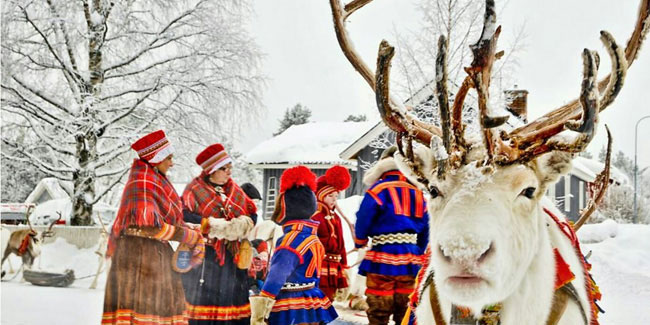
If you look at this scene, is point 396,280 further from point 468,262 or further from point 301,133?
point 301,133

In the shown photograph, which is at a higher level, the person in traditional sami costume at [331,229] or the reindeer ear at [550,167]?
the reindeer ear at [550,167]

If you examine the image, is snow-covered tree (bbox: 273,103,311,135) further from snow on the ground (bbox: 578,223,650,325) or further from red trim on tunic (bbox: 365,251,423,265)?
red trim on tunic (bbox: 365,251,423,265)

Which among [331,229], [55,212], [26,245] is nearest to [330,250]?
[331,229]

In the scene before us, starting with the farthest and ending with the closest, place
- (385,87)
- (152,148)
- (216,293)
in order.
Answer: (216,293), (152,148), (385,87)

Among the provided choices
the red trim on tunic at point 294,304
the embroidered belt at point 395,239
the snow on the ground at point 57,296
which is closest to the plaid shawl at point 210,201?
the red trim on tunic at point 294,304

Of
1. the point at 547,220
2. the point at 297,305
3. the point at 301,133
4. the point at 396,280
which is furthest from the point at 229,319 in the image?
the point at 301,133

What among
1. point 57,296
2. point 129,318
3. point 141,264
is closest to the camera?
point 129,318

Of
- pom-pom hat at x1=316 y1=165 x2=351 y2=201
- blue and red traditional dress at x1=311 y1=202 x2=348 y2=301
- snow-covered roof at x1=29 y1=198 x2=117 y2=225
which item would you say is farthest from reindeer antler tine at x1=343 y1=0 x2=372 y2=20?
snow-covered roof at x1=29 y1=198 x2=117 y2=225

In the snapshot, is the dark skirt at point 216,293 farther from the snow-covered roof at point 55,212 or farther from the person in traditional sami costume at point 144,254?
the snow-covered roof at point 55,212

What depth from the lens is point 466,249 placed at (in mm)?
1902

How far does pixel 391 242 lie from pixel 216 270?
160 centimetres

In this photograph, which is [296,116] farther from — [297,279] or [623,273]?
[297,279]

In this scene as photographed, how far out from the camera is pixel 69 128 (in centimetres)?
1520

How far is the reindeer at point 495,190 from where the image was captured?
198 cm
